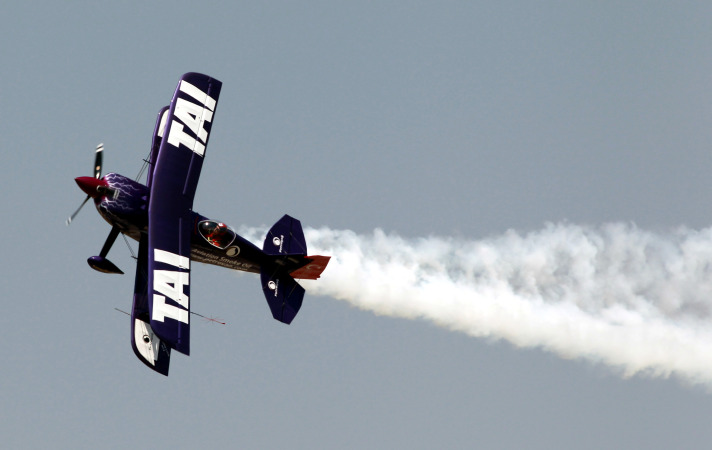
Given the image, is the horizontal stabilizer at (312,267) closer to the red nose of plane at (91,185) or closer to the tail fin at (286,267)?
the tail fin at (286,267)

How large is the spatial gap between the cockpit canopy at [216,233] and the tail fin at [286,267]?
1.63m

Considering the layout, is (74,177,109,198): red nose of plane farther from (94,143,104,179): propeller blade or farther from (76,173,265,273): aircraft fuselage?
(94,143,104,179): propeller blade

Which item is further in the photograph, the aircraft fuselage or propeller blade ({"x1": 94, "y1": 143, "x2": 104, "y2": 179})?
propeller blade ({"x1": 94, "y1": 143, "x2": 104, "y2": 179})

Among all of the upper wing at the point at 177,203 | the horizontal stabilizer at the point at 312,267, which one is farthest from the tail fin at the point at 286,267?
Result: the upper wing at the point at 177,203

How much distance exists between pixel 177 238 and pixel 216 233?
1749mm


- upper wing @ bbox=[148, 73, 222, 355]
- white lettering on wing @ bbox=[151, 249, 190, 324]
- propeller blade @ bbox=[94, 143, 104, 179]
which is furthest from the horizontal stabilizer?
propeller blade @ bbox=[94, 143, 104, 179]

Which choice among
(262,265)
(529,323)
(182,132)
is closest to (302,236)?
(262,265)

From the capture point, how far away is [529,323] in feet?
171

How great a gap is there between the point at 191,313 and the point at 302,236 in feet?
19.8

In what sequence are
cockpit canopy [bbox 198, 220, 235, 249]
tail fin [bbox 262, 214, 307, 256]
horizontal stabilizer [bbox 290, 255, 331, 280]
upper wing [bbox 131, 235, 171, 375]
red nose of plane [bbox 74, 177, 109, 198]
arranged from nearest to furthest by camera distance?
1. red nose of plane [bbox 74, 177, 109, 198]
2. upper wing [bbox 131, 235, 171, 375]
3. cockpit canopy [bbox 198, 220, 235, 249]
4. tail fin [bbox 262, 214, 307, 256]
5. horizontal stabilizer [bbox 290, 255, 331, 280]

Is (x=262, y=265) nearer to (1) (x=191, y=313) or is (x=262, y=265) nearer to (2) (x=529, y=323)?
(1) (x=191, y=313)

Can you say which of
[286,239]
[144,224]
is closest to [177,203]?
[144,224]

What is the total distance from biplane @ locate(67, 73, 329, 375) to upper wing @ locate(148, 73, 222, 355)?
30 mm

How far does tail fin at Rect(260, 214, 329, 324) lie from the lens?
46906 mm
